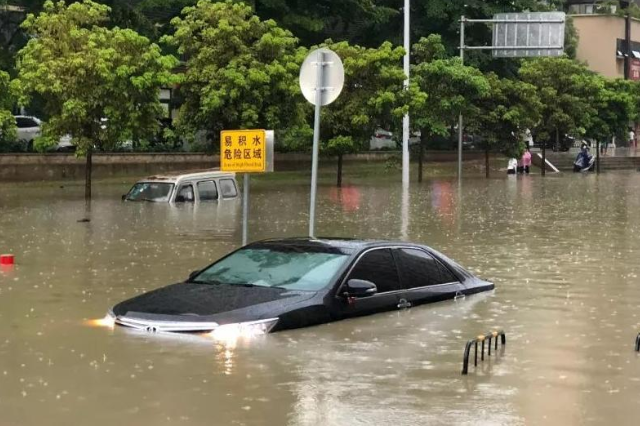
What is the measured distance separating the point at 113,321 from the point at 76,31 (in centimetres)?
1937

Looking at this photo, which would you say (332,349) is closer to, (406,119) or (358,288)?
(358,288)

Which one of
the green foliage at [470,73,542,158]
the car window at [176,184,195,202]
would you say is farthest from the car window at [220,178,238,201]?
the green foliage at [470,73,542,158]

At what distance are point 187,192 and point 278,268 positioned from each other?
17504mm

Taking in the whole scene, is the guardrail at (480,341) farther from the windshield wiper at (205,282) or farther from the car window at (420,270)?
the windshield wiper at (205,282)

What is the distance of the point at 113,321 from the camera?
1025cm

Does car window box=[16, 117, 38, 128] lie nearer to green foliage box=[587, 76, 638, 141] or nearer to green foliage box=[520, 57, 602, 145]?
green foliage box=[520, 57, 602, 145]

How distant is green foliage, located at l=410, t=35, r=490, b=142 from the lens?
4247 cm

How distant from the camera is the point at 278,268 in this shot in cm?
1064

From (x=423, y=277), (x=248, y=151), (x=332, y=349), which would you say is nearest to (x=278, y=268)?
(x=332, y=349)

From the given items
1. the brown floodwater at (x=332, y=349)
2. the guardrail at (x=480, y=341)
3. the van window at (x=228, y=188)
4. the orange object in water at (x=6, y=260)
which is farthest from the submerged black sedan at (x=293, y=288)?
the van window at (x=228, y=188)

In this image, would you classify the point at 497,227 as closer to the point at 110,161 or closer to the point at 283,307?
the point at 283,307

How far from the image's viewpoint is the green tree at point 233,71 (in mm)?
32875

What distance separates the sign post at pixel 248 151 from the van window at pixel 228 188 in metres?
16.5

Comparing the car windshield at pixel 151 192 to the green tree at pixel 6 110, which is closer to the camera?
the green tree at pixel 6 110
